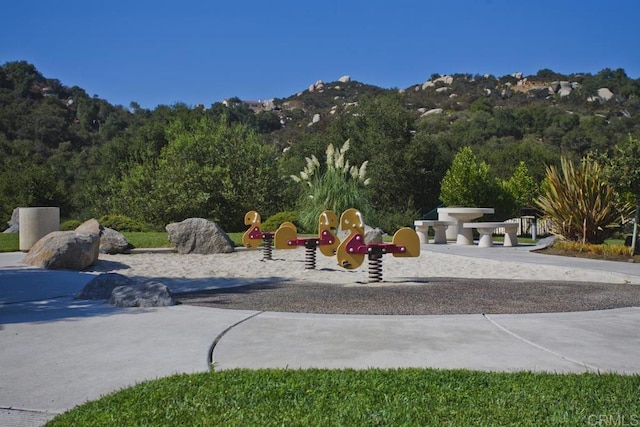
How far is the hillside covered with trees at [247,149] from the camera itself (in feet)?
87.2

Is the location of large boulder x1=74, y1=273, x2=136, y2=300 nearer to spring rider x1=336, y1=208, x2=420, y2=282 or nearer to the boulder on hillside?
spring rider x1=336, y1=208, x2=420, y2=282

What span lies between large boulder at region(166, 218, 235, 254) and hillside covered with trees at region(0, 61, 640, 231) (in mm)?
6586

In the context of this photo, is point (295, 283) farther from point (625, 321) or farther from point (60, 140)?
point (60, 140)

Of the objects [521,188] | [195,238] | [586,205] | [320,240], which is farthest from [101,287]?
[521,188]

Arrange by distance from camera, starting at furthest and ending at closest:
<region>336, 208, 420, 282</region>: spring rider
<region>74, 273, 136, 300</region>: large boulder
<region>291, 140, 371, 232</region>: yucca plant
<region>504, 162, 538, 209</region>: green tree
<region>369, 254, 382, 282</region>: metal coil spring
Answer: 1. <region>504, 162, 538, 209</region>: green tree
2. <region>291, 140, 371, 232</region>: yucca plant
3. <region>369, 254, 382, 282</region>: metal coil spring
4. <region>336, 208, 420, 282</region>: spring rider
5. <region>74, 273, 136, 300</region>: large boulder

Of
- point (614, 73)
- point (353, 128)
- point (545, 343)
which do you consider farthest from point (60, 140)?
point (614, 73)

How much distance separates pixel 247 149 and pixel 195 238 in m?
13.3

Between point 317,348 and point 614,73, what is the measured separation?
95.3 metres

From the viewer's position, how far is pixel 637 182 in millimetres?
14328

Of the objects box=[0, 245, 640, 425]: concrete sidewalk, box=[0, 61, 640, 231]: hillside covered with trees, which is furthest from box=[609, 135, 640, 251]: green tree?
box=[0, 245, 640, 425]: concrete sidewalk

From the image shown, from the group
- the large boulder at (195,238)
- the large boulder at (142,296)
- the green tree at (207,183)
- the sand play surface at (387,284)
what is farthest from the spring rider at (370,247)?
the green tree at (207,183)

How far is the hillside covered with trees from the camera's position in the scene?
26.6 m

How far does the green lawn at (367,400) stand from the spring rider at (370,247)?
599 cm

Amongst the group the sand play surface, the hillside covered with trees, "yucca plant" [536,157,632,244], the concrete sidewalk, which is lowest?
the sand play surface
